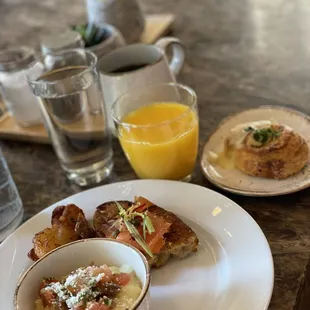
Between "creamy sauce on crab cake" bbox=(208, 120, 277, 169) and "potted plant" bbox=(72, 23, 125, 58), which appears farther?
"potted plant" bbox=(72, 23, 125, 58)

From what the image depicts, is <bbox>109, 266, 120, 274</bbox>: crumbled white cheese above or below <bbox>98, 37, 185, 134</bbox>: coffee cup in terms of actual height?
below

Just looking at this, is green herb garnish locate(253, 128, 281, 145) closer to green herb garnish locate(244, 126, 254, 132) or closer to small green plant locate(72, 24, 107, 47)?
green herb garnish locate(244, 126, 254, 132)

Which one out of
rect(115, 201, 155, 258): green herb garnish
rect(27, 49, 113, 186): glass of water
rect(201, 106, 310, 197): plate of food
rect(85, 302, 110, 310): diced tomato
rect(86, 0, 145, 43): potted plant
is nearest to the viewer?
rect(85, 302, 110, 310): diced tomato

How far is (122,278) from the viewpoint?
0.84 meters

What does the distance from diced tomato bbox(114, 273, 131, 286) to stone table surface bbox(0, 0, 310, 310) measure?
0.22 metres

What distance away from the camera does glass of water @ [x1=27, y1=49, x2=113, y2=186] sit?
116 cm

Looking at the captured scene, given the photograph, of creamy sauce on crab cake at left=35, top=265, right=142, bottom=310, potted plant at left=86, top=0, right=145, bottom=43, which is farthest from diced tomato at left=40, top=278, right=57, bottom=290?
potted plant at left=86, top=0, right=145, bottom=43

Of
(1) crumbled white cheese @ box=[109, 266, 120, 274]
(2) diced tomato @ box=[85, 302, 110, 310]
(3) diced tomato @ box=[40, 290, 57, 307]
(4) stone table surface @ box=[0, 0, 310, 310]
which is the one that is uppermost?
(2) diced tomato @ box=[85, 302, 110, 310]

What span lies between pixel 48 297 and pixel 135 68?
2.04ft

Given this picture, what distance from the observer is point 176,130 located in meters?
1.10

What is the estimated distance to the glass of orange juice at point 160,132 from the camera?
1.09 metres

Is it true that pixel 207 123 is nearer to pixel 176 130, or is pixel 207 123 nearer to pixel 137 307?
pixel 176 130

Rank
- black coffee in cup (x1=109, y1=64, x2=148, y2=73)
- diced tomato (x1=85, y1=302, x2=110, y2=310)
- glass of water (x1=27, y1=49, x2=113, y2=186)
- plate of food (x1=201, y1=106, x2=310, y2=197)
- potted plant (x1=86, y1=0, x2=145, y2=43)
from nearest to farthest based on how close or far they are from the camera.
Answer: diced tomato (x1=85, y1=302, x2=110, y2=310) → plate of food (x1=201, y1=106, x2=310, y2=197) → glass of water (x1=27, y1=49, x2=113, y2=186) → black coffee in cup (x1=109, y1=64, x2=148, y2=73) → potted plant (x1=86, y1=0, x2=145, y2=43)

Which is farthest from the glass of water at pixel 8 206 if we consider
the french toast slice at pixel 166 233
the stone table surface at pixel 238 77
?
the french toast slice at pixel 166 233
